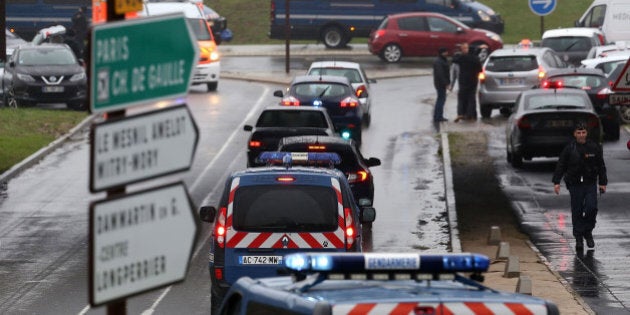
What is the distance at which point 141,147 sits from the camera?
7.21 meters

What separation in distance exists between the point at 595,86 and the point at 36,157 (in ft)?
39.1

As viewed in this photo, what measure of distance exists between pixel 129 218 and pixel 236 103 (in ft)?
111

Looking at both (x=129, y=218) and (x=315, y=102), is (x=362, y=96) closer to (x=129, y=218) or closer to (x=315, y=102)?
(x=315, y=102)

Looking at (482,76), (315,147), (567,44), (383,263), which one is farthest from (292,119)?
(383,263)

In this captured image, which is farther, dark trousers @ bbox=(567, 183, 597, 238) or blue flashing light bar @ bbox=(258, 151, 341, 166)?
dark trousers @ bbox=(567, 183, 597, 238)

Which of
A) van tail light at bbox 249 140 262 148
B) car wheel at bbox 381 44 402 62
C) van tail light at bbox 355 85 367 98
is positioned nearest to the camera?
van tail light at bbox 249 140 262 148

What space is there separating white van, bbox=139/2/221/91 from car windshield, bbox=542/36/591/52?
9807mm

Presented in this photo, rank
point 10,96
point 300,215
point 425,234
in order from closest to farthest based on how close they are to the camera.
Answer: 1. point 300,215
2. point 425,234
3. point 10,96

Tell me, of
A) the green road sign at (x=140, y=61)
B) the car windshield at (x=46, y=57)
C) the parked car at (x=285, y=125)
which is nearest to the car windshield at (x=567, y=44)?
the car windshield at (x=46, y=57)

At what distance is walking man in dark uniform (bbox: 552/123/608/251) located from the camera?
22.1 metres

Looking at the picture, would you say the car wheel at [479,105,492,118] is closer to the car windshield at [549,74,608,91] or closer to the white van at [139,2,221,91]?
the car windshield at [549,74,608,91]

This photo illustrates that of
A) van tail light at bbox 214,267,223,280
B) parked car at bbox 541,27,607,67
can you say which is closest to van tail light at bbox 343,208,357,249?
van tail light at bbox 214,267,223,280

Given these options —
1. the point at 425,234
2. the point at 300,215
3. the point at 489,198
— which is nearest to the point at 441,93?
the point at 489,198

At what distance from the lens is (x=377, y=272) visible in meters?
7.54
